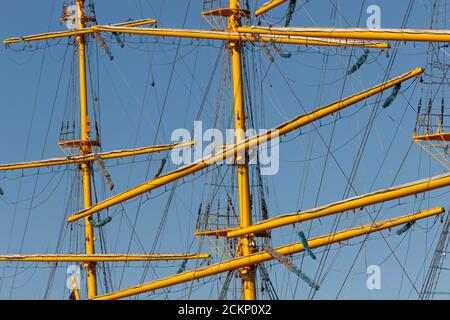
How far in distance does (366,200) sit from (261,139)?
10798mm

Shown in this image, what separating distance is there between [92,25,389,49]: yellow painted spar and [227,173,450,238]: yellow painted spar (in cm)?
777

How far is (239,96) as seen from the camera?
255ft

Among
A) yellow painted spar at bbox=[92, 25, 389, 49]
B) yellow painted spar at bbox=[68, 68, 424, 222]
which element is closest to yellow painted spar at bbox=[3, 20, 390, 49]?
yellow painted spar at bbox=[92, 25, 389, 49]

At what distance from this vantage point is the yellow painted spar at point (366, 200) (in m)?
62.8

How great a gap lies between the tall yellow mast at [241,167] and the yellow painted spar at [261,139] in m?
0.78

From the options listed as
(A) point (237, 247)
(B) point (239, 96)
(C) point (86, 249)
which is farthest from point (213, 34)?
(C) point (86, 249)

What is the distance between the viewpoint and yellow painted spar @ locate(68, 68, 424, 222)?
71375 millimetres

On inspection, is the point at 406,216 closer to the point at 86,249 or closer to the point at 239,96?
the point at 239,96

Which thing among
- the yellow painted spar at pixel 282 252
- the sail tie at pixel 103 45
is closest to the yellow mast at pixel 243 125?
the yellow painted spar at pixel 282 252

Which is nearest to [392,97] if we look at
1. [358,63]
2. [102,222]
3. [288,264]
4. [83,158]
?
[358,63]

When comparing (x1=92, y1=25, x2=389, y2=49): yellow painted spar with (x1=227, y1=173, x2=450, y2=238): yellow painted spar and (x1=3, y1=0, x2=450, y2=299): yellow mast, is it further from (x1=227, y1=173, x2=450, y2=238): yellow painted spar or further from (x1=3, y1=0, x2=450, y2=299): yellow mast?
(x1=227, y1=173, x2=450, y2=238): yellow painted spar

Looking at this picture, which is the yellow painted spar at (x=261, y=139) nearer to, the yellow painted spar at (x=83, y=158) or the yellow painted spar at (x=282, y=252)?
the yellow painted spar at (x=282, y=252)

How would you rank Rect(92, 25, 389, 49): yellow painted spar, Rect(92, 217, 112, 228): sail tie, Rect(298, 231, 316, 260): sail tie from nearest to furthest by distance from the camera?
Rect(298, 231, 316, 260): sail tie → Rect(92, 25, 389, 49): yellow painted spar → Rect(92, 217, 112, 228): sail tie
